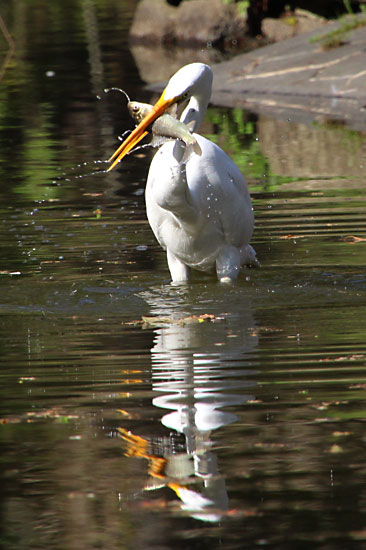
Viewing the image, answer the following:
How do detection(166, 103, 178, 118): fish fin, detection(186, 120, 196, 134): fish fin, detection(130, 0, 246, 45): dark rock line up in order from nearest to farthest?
detection(166, 103, 178, 118): fish fin, detection(186, 120, 196, 134): fish fin, detection(130, 0, 246, 45): dark rock

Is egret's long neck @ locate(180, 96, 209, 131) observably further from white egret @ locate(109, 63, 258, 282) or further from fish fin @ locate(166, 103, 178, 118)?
fish fin @ locate(166, 103, 178, 118)

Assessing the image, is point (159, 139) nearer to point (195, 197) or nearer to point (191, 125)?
point (191, 125)

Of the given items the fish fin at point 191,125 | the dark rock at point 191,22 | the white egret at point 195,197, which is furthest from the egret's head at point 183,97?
the dark rock at point 191,22

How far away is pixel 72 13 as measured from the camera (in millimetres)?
40438

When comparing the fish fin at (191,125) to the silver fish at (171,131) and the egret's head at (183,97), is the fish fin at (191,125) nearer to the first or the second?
the egret's head at (183,97)

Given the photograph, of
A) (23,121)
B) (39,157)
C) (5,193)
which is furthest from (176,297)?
(23,121)

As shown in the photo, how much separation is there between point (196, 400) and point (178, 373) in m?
0.60

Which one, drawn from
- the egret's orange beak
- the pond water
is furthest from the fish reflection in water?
the egret's orange beak

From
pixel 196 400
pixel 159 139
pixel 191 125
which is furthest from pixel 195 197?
pixel 196 400

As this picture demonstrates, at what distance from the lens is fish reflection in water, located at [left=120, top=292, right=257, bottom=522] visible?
4.64 meters

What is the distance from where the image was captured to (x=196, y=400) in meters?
5.65

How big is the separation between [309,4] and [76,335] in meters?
20.9

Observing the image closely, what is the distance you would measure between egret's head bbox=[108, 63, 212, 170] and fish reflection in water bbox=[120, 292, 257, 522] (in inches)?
45.7

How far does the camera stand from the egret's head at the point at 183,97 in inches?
285
